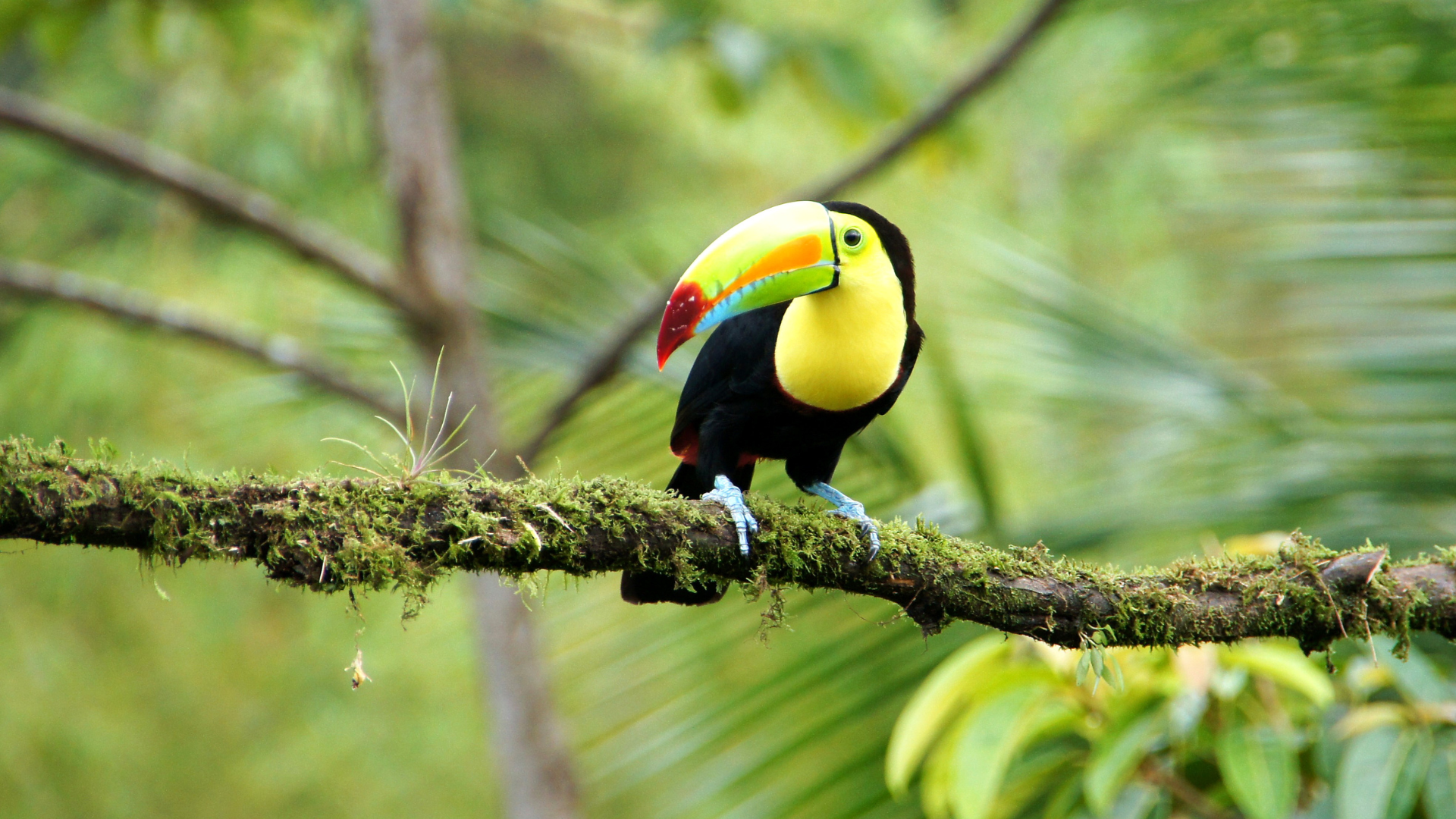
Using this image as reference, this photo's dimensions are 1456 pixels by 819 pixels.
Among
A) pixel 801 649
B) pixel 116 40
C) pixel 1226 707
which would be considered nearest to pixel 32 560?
pixel 116 40

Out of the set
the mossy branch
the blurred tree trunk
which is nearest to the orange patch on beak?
the mossy branch

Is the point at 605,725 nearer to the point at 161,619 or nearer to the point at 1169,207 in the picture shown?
the point at 1169,207

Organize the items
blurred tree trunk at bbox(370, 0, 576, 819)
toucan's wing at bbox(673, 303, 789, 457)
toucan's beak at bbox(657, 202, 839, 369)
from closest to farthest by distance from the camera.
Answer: toucan's beak at bbox(657, 202, 839, 369) → toucan's wing at bbox(673, 303, 789, 457) → blurred tree trunk at bbox(370, 0, 576, 819)

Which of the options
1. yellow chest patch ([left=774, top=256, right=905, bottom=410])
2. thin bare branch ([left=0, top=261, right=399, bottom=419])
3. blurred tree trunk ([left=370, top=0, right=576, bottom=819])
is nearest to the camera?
yellow chest patch ([left=774, top=256, right=905, bottom=410])

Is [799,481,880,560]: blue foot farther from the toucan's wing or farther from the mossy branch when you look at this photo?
the toucan's wing

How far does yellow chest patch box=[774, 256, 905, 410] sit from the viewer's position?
1828 mm

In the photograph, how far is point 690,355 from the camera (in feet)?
10.7

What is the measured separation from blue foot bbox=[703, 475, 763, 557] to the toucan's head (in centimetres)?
21

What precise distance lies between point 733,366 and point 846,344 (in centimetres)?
26

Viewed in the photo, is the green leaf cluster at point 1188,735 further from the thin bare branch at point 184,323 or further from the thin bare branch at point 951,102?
the thin bare branch at point 184,323

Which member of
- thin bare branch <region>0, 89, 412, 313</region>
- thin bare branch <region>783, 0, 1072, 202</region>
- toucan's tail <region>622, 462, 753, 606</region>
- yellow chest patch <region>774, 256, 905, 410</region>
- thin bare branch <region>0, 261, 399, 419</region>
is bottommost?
thin bare branch <region>0, 261, 399, 419</region>

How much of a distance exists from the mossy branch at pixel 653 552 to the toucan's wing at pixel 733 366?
11.7 inches

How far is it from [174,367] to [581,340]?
3.37m

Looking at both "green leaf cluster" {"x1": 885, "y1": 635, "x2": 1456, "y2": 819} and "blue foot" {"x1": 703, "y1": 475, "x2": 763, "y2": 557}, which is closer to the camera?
"blue foot" {"x1": 703, "y1": 475, "x2": 763, "y2": 557}
